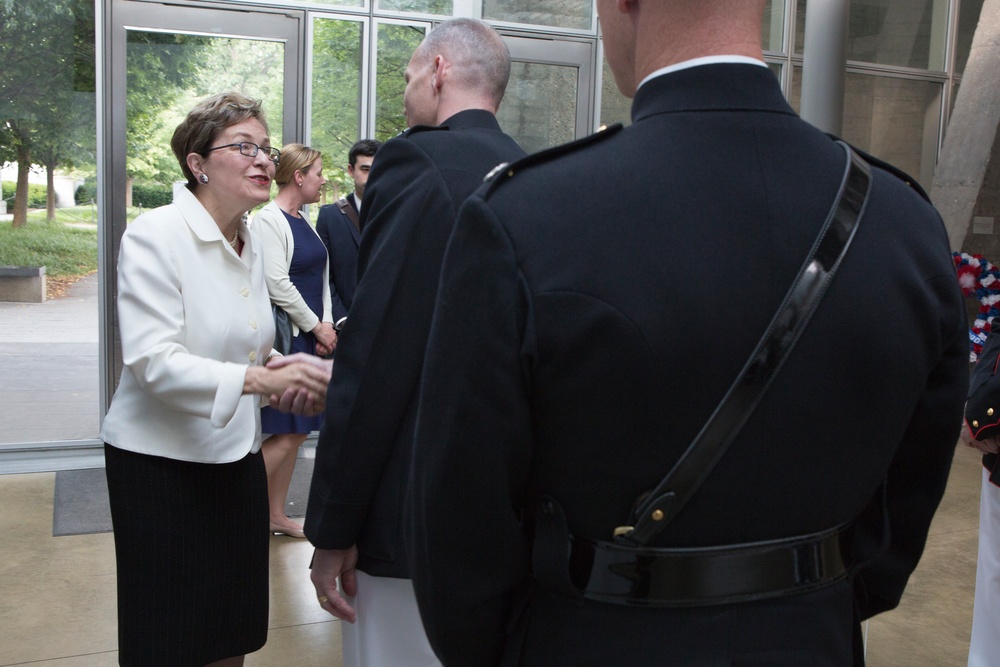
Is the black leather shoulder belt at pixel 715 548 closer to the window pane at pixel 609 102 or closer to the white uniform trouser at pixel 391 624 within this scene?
the white uniform trouser at pixel 391 624

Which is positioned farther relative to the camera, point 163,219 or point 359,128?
point 359,128

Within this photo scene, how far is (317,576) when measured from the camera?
2.15m

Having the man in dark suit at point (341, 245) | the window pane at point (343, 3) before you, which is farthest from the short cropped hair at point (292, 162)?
the window pane at point (343, 3)

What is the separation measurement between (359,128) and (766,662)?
22.2ft

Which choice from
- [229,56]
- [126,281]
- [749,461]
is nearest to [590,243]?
[749,461]

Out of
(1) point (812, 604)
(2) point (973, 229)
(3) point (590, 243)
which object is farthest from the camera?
(2) point (973, 229)

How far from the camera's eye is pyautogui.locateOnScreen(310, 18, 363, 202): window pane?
7316mm

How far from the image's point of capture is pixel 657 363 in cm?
108

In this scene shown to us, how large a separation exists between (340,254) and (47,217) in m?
2.51

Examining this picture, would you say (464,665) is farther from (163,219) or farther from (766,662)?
(163,219)

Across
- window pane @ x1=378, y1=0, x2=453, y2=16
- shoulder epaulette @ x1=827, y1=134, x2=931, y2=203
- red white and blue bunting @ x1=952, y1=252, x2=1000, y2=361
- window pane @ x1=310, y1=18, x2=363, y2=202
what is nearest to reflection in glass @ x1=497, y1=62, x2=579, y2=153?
window pane @ x1=378, y1=0, x2=453, y2=16

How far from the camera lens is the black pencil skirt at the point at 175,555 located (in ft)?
8.30

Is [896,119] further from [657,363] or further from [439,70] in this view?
[657,363]

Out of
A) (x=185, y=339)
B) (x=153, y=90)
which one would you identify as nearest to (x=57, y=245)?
(x=153, y=90)
